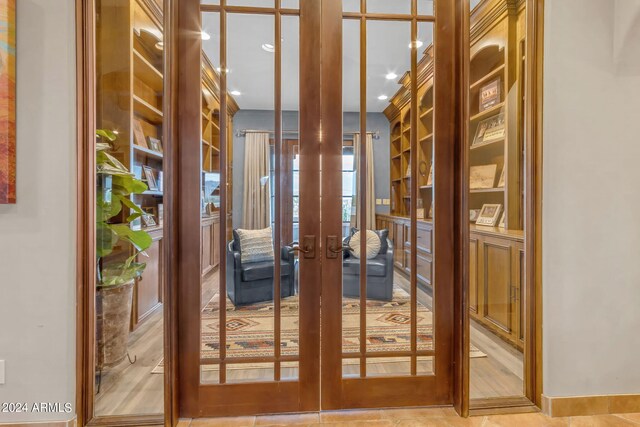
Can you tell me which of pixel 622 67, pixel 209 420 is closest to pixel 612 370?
pixel 622 67

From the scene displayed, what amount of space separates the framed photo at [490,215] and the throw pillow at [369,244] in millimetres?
950

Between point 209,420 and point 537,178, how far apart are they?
235 cm

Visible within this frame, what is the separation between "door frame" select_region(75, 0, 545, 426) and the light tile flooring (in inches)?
3.2

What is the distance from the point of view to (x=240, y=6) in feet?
5.85

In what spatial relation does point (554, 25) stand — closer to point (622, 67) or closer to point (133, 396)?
point (622, 67)

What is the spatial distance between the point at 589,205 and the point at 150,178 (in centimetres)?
301

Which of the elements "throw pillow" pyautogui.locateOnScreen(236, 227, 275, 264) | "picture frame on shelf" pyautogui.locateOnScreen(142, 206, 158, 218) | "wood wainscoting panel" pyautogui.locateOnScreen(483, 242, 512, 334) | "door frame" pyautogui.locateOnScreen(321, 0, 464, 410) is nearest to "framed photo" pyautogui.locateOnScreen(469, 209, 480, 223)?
"door frame" pyautogui.locateOnScreen(321, 0, 464, 410)

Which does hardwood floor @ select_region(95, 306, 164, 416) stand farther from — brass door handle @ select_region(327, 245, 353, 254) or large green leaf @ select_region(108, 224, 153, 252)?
brass door handle @ select_region(327, 245, 353, 254)

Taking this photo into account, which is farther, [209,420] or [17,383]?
[209,420]

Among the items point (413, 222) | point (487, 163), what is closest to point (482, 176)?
point (487, 163)

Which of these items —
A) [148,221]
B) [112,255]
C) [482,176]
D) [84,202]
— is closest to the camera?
[84,202]

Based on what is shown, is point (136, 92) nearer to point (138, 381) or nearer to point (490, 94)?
point (138, 381)

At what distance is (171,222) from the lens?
5.69ft

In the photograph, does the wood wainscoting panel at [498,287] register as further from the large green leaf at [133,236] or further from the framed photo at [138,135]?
the framed photo at [138,135]
